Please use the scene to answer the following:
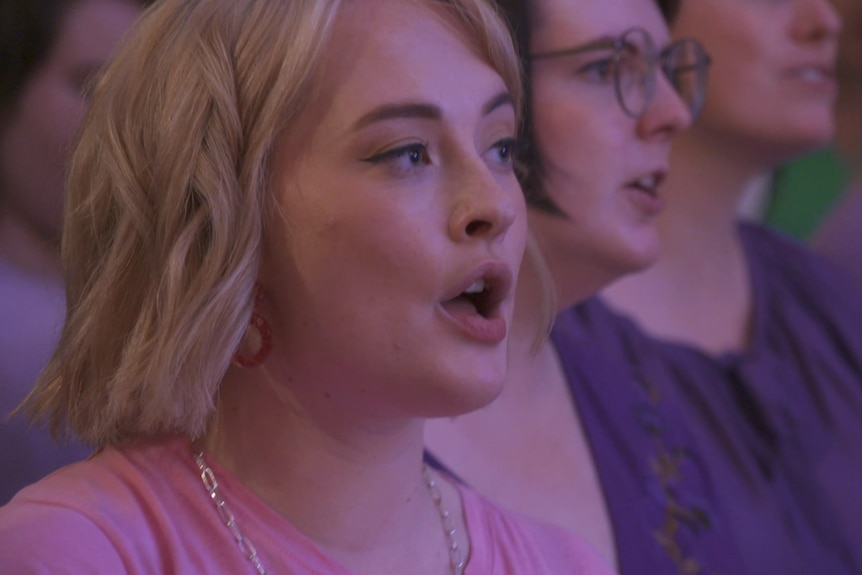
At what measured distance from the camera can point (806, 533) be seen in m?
1.51

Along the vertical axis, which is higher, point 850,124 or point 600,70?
point 600,70

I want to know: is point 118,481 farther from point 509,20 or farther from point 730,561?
point 730,561

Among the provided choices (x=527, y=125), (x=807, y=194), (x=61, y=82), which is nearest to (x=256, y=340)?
(x=527, y=125)

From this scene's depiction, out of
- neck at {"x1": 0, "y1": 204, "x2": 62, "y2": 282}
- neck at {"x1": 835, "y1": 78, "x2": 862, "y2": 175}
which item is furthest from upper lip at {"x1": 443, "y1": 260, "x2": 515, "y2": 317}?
neck at {"x1": 835, "y1": 78, "x2": 862, "y2": 175}

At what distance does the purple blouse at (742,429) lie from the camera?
1294 mm

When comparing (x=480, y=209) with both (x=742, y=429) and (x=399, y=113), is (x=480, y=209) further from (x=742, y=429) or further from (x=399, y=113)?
(x=742, y=429)

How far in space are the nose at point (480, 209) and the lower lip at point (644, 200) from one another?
0.38 metres

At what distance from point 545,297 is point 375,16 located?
327 millimetres

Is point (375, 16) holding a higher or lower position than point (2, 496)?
higher

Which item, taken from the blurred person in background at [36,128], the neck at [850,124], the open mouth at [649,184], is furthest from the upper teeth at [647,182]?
the neck at [850,124]

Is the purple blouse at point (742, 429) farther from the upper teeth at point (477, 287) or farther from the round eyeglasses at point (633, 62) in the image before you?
the upper teeth at point (477, 287)

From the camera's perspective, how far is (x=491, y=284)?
0.86 metres

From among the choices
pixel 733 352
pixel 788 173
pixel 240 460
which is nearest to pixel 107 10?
pixel 240 460

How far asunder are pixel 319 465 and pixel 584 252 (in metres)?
0.45
